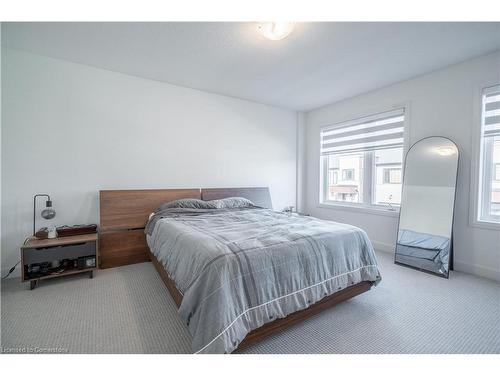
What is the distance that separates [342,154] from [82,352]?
14.3 feet

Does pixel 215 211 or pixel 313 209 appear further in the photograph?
pixel 313 209

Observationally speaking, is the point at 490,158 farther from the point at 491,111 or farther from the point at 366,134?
the point at 366,134

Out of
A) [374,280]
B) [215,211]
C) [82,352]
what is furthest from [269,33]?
[82,352]

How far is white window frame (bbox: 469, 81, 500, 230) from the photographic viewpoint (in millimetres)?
2578

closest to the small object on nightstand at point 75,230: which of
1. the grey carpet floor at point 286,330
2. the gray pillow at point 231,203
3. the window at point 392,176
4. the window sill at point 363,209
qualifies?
the grey carpet floor at point 286,330

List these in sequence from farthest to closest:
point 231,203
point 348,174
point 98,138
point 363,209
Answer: point 348,174 → point 363,209 → point 231,203 → point 98,138

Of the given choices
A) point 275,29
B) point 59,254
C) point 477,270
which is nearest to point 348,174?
point 477,270

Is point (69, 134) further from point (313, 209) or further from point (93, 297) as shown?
point (313, 209)

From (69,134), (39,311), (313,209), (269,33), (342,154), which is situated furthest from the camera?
(313,209)

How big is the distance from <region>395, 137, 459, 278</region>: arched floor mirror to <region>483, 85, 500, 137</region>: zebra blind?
0.34 meters

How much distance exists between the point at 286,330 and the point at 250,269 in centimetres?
65

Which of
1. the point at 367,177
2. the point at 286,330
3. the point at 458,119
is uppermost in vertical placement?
the point at 458,119

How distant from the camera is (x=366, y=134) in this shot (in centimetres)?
378
